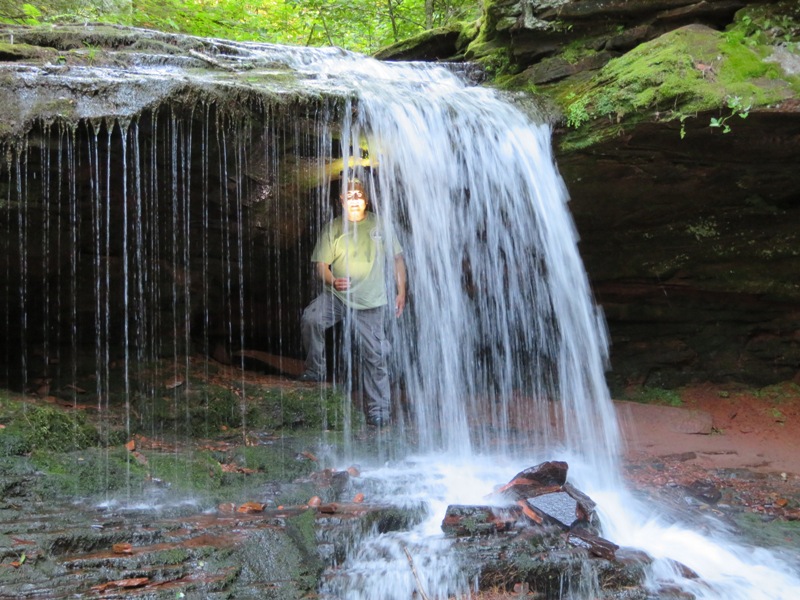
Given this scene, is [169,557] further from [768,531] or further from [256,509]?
[768,531]

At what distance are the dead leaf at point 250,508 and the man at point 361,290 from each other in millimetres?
2372

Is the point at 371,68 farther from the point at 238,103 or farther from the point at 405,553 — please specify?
the point at 405,553

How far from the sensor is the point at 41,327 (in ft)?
22.5

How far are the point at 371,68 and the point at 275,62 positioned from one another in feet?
4.05

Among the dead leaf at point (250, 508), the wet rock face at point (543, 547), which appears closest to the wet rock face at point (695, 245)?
the wet rock face at point (543, 547)

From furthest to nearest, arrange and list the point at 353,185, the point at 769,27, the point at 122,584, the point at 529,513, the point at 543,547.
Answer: the point at 353,185 < the point at 769,27 < the point at 529,513 < the point at 543,547 < the point at 122,584

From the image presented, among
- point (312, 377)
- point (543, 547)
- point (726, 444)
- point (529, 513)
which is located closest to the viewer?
point (543, 547)

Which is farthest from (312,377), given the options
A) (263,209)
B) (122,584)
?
(122,584)

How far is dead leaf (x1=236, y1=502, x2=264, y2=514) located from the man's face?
326 cm

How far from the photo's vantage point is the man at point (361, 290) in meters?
6.80

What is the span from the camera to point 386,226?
692 centimetres

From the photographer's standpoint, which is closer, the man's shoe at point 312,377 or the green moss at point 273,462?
the green moss at point 273,462

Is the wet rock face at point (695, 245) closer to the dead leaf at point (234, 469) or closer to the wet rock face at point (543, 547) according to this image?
the wet rock face at point (543, 547)

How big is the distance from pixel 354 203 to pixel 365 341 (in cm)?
151
